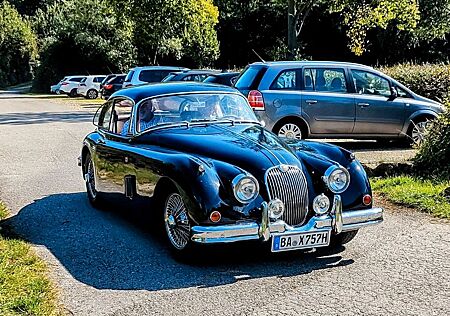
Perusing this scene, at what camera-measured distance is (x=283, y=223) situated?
5.84 m

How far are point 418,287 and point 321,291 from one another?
0.85 m

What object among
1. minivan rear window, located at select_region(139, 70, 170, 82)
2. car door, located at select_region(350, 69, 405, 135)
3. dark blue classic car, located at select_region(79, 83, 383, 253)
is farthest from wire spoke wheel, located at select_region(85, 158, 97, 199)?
minivan rear window, located at select_region(139, 70, 170, 82)

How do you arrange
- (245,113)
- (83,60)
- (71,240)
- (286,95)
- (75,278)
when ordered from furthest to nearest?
1. (83,60)
2. (286,95)
3. (245,113)
4. (71,240)
5. (75,278)

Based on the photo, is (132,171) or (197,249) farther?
(132,171)

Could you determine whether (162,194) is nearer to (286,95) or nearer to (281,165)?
(281,165)

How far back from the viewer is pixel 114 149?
25.7 feet

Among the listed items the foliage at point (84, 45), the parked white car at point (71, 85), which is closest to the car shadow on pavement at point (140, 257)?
the parked white car at point (71, 85)

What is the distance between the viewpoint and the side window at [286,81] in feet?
42.4

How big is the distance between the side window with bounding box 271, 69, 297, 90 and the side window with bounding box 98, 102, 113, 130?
4.73 metres

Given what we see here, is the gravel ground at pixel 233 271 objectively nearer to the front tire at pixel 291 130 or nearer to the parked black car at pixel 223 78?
the front tire at pixel 291 130

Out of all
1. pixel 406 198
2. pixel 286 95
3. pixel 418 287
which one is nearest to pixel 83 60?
pixel 286 95

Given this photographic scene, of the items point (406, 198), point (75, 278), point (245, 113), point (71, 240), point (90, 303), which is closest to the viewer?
point (90, 303)

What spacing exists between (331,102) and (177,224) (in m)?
7.67

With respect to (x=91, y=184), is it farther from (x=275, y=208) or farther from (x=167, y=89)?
(x=275, y=208)
